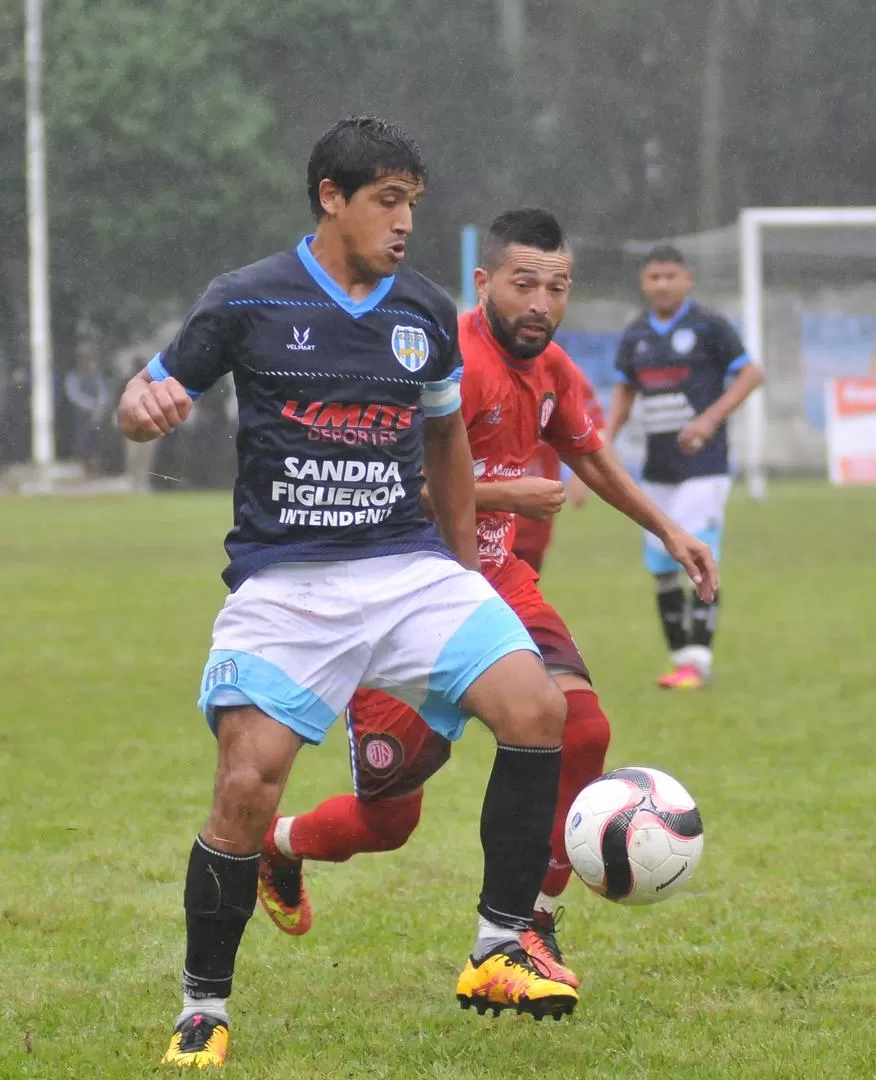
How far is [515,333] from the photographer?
15.7ft

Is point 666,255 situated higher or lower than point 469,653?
higher

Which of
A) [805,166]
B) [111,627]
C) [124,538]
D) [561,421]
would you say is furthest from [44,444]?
[561,421]

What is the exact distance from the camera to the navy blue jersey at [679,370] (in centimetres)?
955

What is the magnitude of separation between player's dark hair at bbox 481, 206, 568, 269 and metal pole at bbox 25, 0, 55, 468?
24809 millimetres

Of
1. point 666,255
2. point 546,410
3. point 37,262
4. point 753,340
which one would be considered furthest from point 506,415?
point 37,262

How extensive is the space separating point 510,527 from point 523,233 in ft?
2.57

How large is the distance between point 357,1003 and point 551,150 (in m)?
30.1

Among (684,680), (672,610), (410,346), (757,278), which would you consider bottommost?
(684,680)

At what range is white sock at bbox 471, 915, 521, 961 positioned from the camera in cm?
387

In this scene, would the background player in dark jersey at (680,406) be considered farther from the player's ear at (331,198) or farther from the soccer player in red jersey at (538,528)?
the player's ear at (331,198)

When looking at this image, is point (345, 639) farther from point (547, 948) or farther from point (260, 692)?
point (547, 948)

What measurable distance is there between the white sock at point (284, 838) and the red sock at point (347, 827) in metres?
0.01

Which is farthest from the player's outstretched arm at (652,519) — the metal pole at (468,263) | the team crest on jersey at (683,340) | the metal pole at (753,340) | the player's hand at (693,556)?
the metal pole at (468,263)

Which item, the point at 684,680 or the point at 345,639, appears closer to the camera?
the point at 345,639
